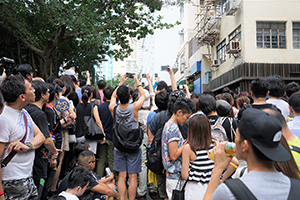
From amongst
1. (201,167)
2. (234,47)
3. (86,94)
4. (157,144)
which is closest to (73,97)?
(86,94)

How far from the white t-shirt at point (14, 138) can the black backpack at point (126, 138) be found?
1798mm

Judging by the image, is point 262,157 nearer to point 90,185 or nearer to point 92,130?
point 90,185

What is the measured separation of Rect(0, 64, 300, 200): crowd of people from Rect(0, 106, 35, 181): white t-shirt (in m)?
0.01

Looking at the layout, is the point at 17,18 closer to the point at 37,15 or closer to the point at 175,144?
the point at 37,15

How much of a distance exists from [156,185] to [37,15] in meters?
11.9

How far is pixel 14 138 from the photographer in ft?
9.36

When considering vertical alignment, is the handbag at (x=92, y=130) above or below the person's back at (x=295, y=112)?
below

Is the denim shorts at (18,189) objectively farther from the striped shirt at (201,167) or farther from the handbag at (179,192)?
the striped shirt at (201,167)

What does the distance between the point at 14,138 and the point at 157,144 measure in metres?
2.05

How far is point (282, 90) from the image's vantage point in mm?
4305

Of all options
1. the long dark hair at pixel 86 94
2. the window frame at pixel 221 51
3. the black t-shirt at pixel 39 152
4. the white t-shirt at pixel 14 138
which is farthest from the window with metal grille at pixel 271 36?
the white t-shirt at pixel 14 138

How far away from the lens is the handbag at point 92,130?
17.6 feet

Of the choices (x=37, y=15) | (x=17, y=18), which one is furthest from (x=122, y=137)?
(x=37, y=15)

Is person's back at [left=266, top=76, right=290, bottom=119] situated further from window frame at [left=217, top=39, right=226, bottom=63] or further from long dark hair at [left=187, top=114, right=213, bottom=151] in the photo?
window frame at [left=217, top=39, right=226, bottom=63]
